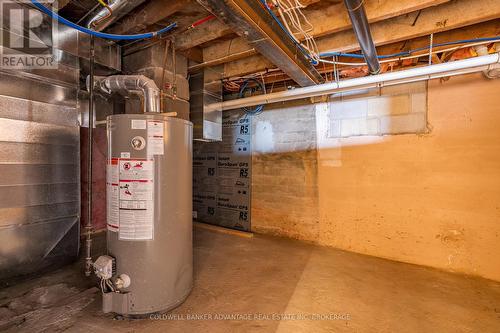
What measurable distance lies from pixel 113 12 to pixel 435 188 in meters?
3.02

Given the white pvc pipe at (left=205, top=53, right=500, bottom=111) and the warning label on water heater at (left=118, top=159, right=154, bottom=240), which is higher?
the white pvc pipe at (left=205, top=53, right=500, bottom=111)

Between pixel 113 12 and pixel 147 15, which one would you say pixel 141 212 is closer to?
pixel 113 12

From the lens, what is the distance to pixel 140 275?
1505mm

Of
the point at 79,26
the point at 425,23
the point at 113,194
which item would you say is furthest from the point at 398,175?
the point at 79,26

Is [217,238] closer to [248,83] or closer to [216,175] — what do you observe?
[216,175]

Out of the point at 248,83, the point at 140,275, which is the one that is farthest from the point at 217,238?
the point at 248,83

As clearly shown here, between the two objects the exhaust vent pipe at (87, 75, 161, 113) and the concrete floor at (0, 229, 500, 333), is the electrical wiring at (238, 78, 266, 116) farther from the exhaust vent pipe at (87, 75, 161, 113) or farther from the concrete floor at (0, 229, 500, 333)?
the concrete floor at (0, 229, 500, 333)

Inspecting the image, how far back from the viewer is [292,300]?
1.80m

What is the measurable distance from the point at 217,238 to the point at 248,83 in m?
2.09

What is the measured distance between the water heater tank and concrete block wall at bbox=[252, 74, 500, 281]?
1940 mm

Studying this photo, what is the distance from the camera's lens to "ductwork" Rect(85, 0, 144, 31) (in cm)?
141

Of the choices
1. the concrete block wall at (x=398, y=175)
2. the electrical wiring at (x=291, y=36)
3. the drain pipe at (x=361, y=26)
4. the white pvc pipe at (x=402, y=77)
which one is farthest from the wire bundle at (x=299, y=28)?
the concrete block wall at (x=398, y=175)

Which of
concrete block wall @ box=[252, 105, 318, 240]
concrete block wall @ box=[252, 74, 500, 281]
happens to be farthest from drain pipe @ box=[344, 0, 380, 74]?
concrete block wall @ box=[252, 105, 318, 240]

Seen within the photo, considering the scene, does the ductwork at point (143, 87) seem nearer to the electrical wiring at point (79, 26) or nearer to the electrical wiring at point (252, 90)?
the electrical wiring at point (79, 26)
